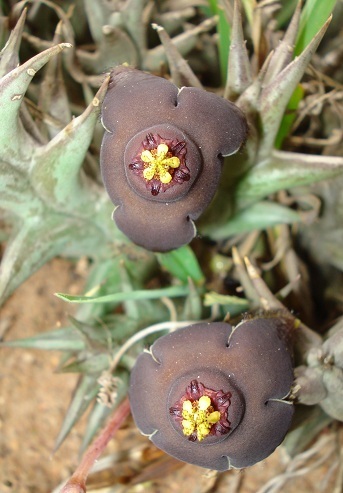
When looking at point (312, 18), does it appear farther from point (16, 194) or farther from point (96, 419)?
point (96, 419)

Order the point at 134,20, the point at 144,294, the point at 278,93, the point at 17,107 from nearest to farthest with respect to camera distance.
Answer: the point at 17,107 → the point at 278,93 → the point at 144,294 → the point at 134,20

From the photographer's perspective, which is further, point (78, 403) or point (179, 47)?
point (179, 47)

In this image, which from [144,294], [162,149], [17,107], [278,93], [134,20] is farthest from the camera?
[134,20]

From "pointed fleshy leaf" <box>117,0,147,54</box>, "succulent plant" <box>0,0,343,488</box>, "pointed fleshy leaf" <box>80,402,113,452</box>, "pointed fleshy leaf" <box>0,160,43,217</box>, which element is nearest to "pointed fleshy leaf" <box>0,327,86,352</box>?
"succulent plant" <box>0,0,343,488</box>

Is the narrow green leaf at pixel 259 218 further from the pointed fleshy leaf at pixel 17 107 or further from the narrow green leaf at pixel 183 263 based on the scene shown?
the pointed fleshy leaf at pixel 17 107

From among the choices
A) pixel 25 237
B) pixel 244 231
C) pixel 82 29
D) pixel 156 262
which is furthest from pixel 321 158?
pixel 82 29

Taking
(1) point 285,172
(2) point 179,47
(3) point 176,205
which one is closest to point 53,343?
(3) point 176,205

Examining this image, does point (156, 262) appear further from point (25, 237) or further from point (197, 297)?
point (25, 237)
